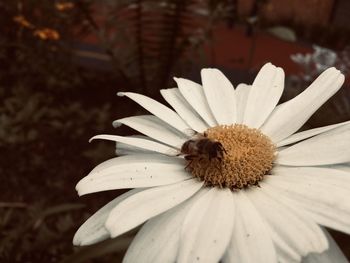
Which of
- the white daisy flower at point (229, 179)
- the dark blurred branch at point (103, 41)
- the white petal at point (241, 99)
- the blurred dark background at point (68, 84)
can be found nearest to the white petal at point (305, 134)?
the white daisy flower at point (229, 179)

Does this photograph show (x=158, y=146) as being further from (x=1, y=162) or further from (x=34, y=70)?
(x=34, y=70)


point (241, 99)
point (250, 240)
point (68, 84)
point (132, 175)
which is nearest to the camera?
point (250, 240)

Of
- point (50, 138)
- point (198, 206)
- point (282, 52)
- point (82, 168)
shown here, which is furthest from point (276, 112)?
point (282, 52)

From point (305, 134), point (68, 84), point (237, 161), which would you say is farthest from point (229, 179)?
point (68, 84)

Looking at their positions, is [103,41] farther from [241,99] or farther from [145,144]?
[145,144]

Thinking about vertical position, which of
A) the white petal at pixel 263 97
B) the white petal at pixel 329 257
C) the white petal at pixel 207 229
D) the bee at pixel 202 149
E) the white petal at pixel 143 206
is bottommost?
the white petal at pixel 329 257

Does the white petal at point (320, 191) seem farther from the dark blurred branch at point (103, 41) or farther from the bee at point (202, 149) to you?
the dark blurred branch at point (103, 41)
